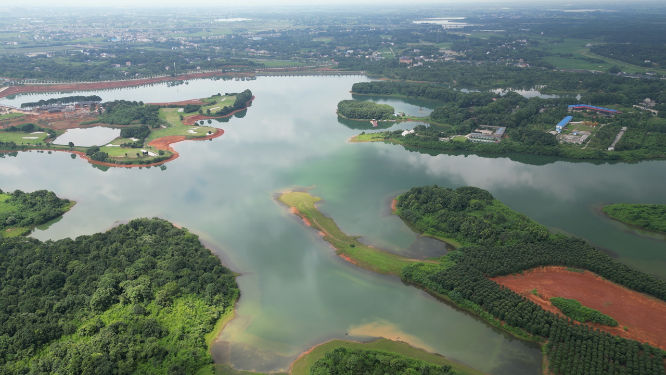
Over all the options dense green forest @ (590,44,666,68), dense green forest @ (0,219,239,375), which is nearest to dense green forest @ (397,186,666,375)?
dense green forest @ (0,219,239,375)

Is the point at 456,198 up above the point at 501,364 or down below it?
above

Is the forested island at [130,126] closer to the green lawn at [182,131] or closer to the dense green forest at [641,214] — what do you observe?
the green lawn at [182,131]

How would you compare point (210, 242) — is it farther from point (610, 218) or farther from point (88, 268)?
point (610, 218)

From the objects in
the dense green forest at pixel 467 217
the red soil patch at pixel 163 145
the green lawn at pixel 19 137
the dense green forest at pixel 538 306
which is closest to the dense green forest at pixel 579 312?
the dense green forest at pixel 538 306

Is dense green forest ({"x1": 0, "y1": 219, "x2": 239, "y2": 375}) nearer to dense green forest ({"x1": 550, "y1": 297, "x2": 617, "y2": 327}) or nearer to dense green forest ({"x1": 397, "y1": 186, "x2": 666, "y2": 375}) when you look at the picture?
dense green forest ({"x1": 397, "y1": 186, "x2": 666, "y2": 375})

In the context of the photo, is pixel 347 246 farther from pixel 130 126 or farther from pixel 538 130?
pixel 130 126

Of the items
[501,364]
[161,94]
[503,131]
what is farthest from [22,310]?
[161,94]

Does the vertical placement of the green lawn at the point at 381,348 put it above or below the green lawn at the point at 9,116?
below
